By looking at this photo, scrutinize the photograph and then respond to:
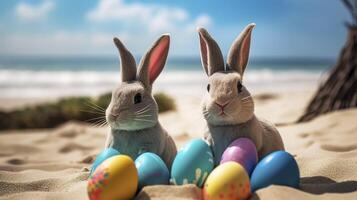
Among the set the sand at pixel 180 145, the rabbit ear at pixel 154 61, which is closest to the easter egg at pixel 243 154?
the sand at pixel 180 145

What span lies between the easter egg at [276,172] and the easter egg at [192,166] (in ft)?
0.98

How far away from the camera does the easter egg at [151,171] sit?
2.47 m

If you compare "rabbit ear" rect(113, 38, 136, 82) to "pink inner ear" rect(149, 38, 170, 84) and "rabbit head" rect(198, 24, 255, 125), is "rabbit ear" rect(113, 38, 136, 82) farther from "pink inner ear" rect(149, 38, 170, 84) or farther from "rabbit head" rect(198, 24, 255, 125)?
"rabbit head" rect(198, 24, 255, 125)

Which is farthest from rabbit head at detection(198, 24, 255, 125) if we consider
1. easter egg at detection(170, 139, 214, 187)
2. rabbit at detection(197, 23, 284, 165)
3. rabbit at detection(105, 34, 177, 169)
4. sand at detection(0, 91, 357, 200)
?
sand at detection(0, 91, 357, 200)

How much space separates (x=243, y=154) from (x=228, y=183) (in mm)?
321

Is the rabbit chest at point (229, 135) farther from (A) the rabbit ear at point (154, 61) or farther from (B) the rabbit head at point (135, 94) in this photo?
(A) the rabbit ear at point (154, 61)

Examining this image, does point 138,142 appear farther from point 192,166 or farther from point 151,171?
point 192,166

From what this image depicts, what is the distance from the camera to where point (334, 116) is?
5.23 m

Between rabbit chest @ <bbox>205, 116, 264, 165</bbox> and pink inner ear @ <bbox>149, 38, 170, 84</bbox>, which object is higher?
pink inner ear @ <bbox>149, 38, 170, 84</bbox>

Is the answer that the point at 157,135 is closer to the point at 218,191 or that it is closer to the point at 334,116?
the point at 218,191

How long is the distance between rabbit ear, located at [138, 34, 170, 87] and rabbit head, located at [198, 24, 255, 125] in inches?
11.9

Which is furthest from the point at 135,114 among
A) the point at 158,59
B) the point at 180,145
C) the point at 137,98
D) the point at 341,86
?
the point at 341,86

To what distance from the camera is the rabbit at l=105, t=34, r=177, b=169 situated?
2.78 metres

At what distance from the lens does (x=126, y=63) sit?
292cm
